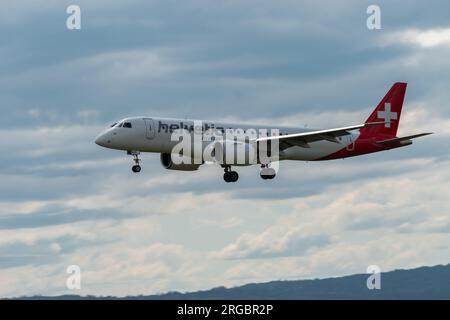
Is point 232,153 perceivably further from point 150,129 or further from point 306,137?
point 150,129

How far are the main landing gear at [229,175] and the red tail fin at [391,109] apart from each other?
19.6 m

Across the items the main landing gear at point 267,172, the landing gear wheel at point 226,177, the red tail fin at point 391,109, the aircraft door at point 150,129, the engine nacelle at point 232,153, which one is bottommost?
the landing gear wheel at point 226,177

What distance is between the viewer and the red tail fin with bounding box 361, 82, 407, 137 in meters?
97.7

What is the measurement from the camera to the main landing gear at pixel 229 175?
84625 millimetres

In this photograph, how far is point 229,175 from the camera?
278 feet

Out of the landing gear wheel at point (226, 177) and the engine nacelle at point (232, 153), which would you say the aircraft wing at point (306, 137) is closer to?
the engine nacelle at point (232, 153)

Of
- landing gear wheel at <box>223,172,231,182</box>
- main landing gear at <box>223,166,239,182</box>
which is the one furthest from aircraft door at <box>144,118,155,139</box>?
landing gear wheel at <box>223,172,231,182</box>

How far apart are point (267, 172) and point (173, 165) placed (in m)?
8.54

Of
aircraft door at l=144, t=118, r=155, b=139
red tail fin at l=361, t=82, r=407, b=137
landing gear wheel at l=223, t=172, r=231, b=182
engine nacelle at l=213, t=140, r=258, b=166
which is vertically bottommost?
landing gear wheel at l=223, t=172, r=231, b=182

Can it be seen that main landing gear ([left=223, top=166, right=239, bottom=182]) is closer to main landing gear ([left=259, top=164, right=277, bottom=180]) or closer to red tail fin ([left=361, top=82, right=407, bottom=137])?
main landing gear ([left=259, top=164, right=277, bottom=180])

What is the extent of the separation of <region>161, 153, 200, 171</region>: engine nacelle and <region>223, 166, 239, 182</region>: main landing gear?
3.75m

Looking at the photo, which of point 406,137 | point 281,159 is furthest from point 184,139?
point 406,137

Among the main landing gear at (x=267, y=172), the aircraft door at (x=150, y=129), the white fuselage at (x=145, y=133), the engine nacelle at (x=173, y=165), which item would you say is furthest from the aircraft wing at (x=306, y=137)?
the aircraft door at (x=150, y=129)

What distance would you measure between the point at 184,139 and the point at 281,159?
34.6 ft
